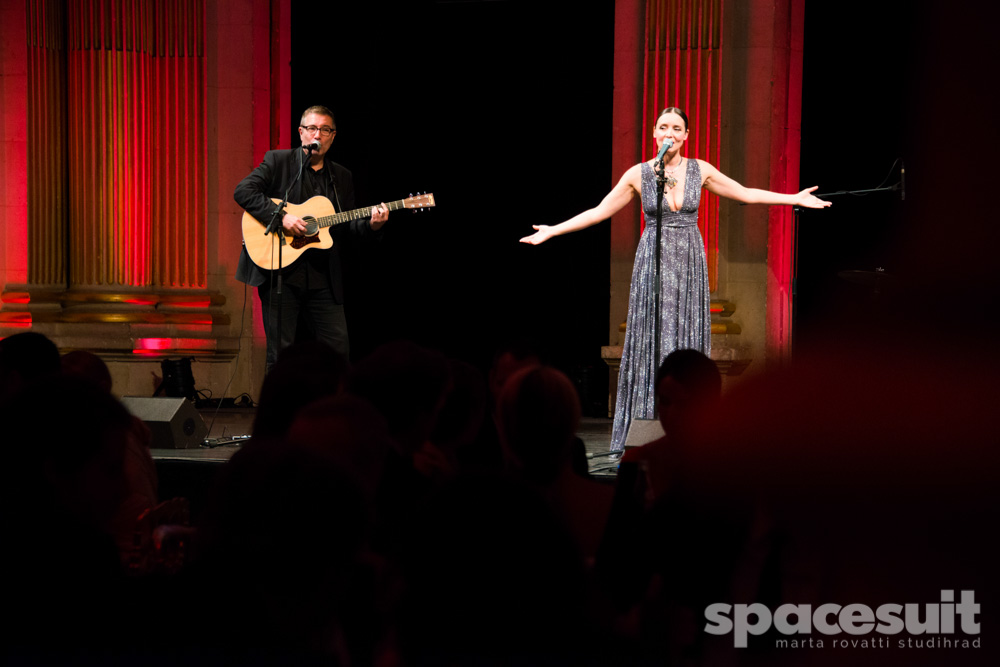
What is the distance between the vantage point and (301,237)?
5.73 metres

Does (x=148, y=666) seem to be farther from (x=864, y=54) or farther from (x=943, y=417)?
(x=864, y=54)

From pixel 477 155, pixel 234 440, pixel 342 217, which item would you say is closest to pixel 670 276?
pixel 342 217

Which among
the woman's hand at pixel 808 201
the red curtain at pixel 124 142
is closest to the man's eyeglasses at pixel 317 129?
the red curtain at pixel 124 142

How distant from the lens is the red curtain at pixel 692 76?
719cm

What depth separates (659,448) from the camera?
2227 millimetres

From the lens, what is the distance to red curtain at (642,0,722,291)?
283 inches

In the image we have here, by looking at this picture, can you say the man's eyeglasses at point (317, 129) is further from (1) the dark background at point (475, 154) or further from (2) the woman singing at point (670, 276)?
(1) the dark background at point (475, 154)

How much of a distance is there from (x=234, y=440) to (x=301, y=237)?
1.15 m

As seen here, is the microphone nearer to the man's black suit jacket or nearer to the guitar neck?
the guitar neck

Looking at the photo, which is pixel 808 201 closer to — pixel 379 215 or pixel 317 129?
pixel 379 215

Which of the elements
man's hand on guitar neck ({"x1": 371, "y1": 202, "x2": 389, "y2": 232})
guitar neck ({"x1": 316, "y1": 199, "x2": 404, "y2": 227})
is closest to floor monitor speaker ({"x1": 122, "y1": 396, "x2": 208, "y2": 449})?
guitar neck ({"x1": 316, "y1": 199, "x2": 404, "y2": 227})

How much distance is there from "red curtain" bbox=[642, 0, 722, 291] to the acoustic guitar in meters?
2.27

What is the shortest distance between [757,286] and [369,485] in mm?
5751

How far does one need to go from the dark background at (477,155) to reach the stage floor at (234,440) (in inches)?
38.1
